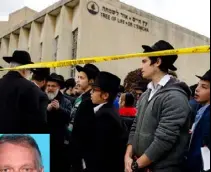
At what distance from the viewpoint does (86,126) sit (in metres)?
3.64

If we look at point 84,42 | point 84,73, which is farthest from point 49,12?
point 84,73

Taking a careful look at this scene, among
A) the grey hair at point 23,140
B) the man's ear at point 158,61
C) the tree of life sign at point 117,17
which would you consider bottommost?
the grey hair at point 23,140

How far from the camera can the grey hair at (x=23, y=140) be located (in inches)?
129

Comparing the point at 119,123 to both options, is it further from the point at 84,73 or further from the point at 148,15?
the point at 148,15

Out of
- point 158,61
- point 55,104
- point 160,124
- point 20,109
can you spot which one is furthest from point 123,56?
point 55,104

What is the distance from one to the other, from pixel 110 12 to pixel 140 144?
50.3 feet

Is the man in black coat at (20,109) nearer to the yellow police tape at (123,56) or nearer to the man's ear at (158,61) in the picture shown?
the yellow police tape at (123,56)

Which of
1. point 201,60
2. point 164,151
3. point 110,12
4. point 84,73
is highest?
point 110,12

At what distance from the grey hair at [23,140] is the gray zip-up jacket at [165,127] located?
0.85 m

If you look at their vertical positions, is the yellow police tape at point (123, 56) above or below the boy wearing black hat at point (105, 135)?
above

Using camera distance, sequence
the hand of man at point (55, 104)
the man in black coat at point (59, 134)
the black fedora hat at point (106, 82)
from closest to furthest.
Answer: the black fedora hat at point (106, 82), the hand of man at point (55, 104), the man in black coat at point (59, 134)

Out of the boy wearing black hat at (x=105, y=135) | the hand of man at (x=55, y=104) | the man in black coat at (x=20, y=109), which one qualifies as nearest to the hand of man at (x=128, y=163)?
the boy wearing black hat at (x=105, y=135)

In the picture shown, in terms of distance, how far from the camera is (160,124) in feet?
9.84

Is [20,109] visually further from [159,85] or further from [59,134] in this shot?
[159,85]
